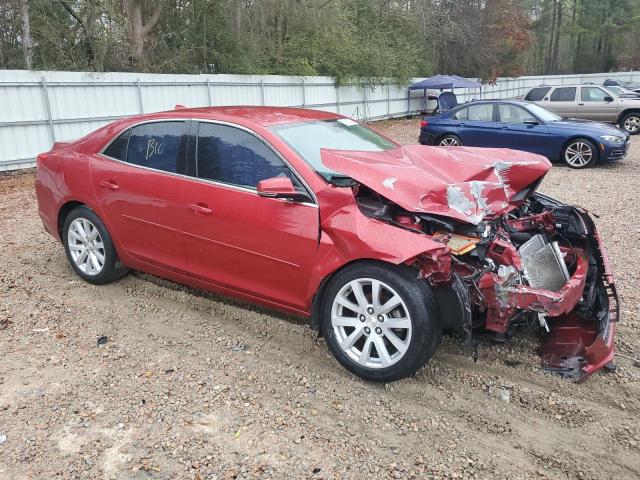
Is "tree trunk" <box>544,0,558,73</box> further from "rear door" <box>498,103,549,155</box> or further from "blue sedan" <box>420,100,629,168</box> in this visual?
"rear door" <box>498,103,549,155</box>

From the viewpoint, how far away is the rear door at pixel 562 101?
1571 cm

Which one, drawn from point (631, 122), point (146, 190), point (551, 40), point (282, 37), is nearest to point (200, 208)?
point (146, 190)

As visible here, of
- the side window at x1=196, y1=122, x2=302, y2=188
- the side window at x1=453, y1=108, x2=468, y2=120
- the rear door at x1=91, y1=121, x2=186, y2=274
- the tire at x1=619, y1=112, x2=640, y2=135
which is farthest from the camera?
the tire at x1=619, y1=112, x2=640, y2=135

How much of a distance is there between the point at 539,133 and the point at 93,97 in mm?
9831

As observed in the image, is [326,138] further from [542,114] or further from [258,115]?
[542,114]

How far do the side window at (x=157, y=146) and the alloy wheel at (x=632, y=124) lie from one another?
16.5 metres

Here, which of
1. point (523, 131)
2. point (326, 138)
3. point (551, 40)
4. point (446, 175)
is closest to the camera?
point (446, 175)

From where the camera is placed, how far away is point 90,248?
15.5ft

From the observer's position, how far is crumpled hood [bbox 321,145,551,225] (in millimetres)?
3207

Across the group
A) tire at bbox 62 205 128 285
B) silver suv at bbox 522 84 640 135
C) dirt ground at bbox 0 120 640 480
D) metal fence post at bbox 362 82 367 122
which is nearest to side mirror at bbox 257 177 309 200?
dirt ground at bbox 0 120 640 480

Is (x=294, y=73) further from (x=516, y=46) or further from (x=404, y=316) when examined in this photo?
(x=516, y=46)

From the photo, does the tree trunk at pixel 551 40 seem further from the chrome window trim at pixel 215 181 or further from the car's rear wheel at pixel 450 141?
the chrome window trim at pixel 215 181

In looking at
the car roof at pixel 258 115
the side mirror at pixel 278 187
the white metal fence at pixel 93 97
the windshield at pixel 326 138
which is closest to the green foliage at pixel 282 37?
the white metal fence at pixel 93 97

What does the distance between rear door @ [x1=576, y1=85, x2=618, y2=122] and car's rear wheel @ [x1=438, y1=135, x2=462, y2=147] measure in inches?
229
